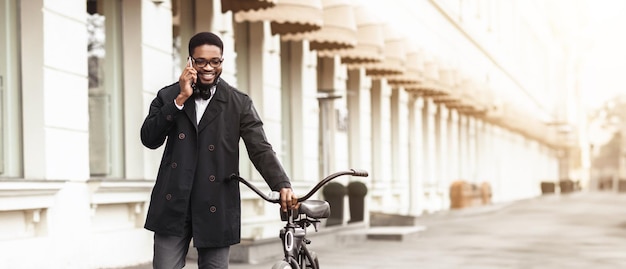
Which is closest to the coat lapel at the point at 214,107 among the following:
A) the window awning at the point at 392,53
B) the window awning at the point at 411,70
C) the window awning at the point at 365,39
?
the window awning at the point at 365,39

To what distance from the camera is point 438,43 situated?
32094 millimetres

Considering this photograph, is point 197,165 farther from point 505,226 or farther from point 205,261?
point 505,226

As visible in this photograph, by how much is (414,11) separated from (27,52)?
761 inches

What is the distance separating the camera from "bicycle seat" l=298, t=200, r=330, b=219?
487cm

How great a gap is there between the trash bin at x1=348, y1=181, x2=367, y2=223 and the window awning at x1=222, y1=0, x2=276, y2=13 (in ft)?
18.2

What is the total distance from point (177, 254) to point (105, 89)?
6836 mm

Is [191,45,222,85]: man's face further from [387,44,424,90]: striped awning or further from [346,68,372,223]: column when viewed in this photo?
[387,44,424,90]: striped awning

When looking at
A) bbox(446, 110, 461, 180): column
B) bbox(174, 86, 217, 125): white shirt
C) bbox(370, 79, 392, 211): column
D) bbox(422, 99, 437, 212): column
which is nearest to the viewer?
bbox(174, 86, 217, 125): white shirt

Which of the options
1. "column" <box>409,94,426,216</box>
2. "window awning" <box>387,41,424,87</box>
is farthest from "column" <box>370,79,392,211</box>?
"column" <box>409,94,426,216</box>

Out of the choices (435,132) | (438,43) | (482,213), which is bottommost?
(482,213)

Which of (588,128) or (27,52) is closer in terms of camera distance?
(27,52)

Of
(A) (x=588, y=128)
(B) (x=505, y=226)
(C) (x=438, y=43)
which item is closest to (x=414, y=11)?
(C) (x=438, y=43)

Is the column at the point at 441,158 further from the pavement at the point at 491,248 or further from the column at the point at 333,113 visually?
the column at the point at 333,113

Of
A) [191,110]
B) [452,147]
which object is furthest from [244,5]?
[452,147]
